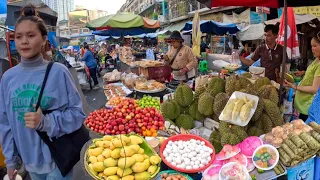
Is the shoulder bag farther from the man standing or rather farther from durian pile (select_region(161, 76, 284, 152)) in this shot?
the man standing

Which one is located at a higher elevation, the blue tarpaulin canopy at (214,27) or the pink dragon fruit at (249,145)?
the blue tarpaulin canopy at (214,27)

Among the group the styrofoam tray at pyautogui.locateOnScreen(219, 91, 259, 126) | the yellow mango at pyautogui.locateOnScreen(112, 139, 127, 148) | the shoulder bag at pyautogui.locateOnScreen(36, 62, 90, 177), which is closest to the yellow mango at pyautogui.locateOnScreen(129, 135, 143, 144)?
the yellow mango at pyautogui.locateOnScreen(112, 139, 127, 148)

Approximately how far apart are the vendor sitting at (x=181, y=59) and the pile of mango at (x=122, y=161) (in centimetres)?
392

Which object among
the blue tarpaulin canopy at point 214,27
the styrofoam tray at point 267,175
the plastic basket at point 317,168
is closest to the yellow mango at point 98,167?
the styrofoam tray at point 267,175

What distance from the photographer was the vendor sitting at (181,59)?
595 centimetres

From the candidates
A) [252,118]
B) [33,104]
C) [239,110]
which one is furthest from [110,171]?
[252,118]

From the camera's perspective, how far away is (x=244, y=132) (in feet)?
9.16

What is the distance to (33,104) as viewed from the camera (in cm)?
189

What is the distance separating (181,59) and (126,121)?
320 cm

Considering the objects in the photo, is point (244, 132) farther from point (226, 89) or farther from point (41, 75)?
point (41, 75)

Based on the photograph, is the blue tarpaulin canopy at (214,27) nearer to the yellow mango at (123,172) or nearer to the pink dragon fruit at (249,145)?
the pink dragon fruit at (249,145)

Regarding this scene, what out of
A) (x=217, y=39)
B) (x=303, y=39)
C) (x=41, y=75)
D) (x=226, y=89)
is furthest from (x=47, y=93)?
(x=217, y=39)

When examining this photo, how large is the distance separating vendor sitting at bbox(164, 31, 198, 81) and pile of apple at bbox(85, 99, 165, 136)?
8.69 ft

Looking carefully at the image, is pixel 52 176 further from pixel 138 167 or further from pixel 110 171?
pixel 138 167
